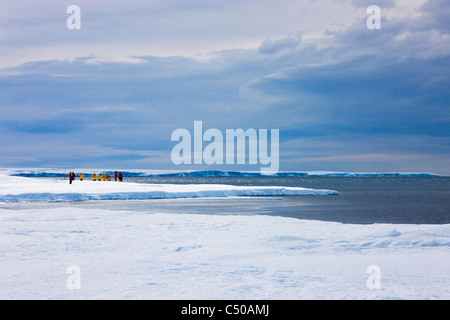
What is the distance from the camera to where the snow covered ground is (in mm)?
7043

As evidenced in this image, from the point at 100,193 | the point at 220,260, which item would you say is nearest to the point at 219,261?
the point at 220,260

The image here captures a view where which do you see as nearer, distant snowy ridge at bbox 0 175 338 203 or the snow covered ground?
the snow covered ground

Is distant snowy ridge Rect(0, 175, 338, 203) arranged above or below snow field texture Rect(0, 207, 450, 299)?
above

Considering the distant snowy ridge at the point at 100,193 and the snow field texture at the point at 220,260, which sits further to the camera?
the distant snowy ridge at the point at 100,193

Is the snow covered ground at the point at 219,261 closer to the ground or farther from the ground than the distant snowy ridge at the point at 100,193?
closer to the ground

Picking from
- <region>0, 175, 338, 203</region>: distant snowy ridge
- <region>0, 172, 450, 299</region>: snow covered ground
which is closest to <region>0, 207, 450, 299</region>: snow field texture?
<region>0, 172, 450, 299</region>: snow covered ground

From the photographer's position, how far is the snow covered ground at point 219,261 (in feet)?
23.1

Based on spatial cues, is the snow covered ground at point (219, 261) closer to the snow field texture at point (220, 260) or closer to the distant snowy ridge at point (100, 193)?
the snow field texture at point (220, 260)

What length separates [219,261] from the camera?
9305mm

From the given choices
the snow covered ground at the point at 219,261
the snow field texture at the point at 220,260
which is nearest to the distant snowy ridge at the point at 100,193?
the snow field texture at the point at 220,260

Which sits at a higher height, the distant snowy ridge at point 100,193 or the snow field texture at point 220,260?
the distant snowy ridge at point 100,193

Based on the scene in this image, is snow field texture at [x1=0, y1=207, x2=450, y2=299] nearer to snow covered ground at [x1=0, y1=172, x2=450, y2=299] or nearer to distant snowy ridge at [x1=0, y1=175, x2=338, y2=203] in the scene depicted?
snow covered ground at [x1=0, y1=172, x2=450, y2=299]

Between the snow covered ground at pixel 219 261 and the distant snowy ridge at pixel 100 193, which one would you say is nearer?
the snow covered ground at pixel 219 261

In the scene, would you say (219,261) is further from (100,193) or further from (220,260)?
(100,193)
